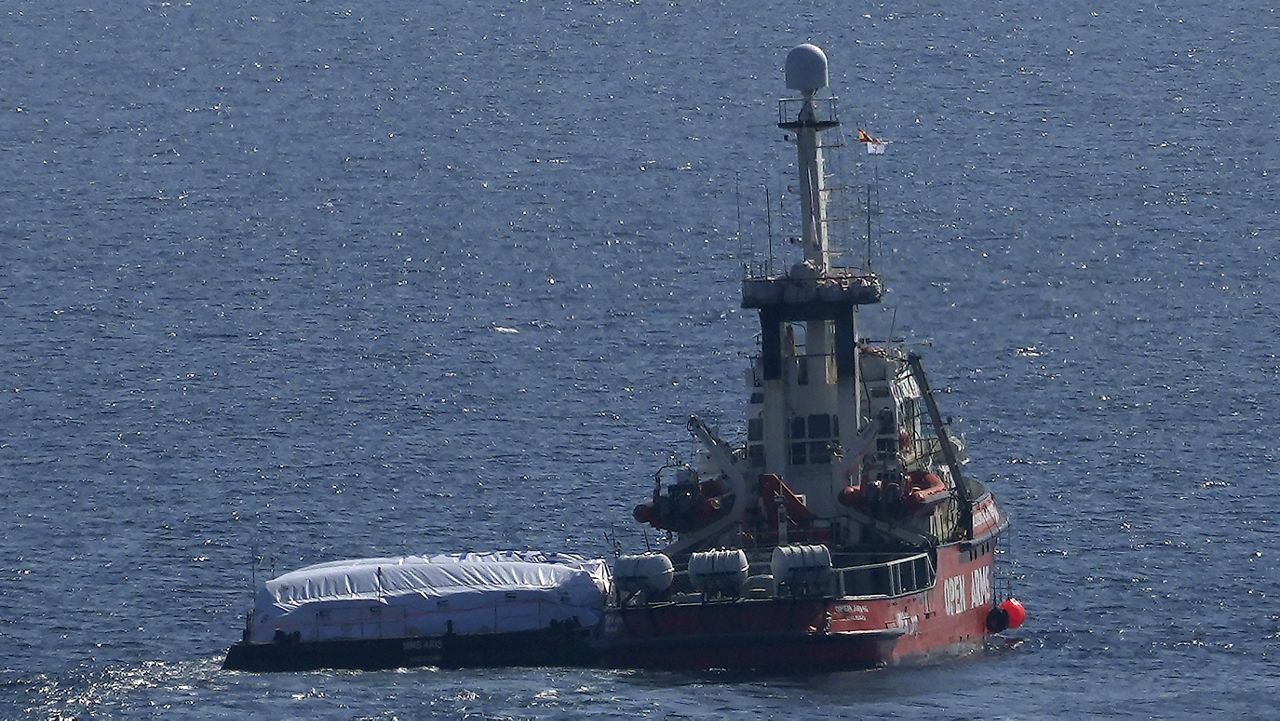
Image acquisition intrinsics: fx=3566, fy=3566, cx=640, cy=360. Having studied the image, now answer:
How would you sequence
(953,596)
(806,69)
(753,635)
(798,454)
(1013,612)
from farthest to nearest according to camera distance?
(1013,612) < (806,69) < (953,596) < (798,454) < (753,635)

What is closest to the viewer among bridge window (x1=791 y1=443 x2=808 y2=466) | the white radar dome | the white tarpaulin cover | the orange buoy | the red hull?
the red hull

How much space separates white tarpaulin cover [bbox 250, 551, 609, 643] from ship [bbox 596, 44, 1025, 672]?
237 centimetres

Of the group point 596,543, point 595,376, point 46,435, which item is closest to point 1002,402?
point 595,376

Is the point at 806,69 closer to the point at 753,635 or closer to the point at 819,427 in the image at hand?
the point at 819,427

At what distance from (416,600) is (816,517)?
1531cm

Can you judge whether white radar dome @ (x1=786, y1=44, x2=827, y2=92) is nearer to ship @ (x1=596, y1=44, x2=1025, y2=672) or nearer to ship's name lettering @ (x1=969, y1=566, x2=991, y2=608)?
ship @ (x1=596, y1=44, x2=1025, y2=672)

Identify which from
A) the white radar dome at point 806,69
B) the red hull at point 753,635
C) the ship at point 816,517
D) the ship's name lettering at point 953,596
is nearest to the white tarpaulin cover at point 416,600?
the ship at point 816,517

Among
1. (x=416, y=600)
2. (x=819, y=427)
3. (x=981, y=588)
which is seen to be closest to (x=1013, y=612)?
(x=981, y=588)

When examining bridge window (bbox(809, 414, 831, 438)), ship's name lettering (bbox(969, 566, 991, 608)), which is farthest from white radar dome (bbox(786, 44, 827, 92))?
ship's name lettering (bbox(969, 566, 991, 608))

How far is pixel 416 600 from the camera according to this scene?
128 metres

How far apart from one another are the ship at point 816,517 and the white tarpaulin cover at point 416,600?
7.78 feet

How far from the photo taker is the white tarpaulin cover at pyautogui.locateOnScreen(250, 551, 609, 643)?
127312mm

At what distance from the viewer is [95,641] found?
137 meters

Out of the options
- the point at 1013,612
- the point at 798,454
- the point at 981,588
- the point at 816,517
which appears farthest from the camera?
the point at 981,588
